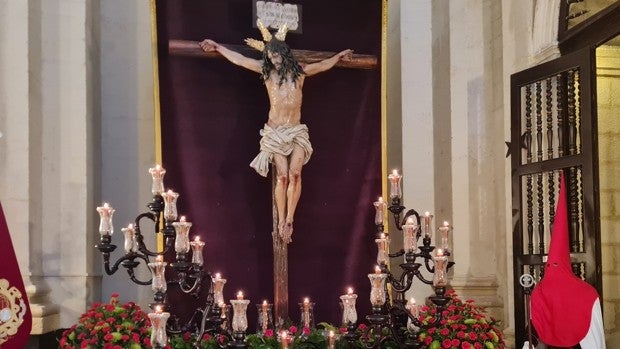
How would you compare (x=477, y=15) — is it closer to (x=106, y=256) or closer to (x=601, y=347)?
(x=601, y=347)

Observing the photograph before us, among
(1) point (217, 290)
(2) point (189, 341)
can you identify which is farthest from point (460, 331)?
(2) point (189, 341)

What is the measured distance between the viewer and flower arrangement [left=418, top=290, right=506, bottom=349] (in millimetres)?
4734

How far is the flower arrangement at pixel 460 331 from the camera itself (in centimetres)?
473

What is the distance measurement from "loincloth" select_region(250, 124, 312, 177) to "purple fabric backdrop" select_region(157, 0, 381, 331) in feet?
1.23

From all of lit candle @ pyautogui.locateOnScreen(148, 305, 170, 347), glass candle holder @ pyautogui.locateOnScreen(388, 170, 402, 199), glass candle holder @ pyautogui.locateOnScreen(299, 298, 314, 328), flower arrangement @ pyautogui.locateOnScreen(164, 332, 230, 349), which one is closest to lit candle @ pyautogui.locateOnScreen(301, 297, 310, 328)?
glass candle holder @ pyautogui.locateOnScreen(299, 298, 314, 328)

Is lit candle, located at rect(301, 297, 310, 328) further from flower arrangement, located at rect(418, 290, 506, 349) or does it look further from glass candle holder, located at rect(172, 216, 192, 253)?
glass candle holder, located at rect(172, 216, 192, 253)

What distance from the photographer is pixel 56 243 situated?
555 centimetres

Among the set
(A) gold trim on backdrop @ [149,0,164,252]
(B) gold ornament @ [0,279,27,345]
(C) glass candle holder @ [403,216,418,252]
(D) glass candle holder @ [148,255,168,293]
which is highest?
(A) gold trim on backdrop @ [149,0,164,252]

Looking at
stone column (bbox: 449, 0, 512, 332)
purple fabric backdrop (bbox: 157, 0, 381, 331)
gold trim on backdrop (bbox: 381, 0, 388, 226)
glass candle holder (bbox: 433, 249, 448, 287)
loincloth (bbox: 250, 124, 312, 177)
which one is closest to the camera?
glass candle holder (bbox: 433, 249, 448, 287)

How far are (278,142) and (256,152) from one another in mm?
506

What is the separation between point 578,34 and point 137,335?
12.2ft

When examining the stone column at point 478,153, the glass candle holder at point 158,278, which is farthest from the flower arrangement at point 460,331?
the glass candle holder at point 158,278

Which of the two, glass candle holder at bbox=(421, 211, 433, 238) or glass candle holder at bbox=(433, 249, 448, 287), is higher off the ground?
glass candle holder at bbox=(421, 211, 433, 238)

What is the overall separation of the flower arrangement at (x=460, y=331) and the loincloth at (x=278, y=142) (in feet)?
5.66
